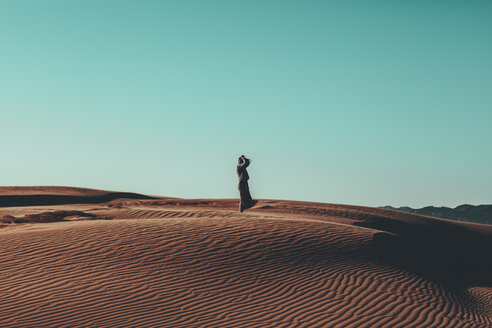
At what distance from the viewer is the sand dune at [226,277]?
9.48m

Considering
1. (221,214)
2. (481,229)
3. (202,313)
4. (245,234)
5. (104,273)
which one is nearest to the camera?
(202,313)

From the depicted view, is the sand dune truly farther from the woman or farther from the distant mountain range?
the distant mountain range

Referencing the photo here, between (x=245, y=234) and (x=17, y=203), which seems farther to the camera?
(x=17, y=203)

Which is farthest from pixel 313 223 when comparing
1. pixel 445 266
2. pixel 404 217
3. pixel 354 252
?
pixel 404 217

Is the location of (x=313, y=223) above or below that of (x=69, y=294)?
above

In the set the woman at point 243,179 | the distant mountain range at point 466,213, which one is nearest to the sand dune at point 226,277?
the woman at point 243,179

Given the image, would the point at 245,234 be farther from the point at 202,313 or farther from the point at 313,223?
the point at 202,313

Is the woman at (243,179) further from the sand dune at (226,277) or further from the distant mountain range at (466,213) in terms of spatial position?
the distant mountain range at (466,213)

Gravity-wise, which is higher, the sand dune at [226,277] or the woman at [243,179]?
the woman at [243,179]

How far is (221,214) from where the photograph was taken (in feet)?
64.6

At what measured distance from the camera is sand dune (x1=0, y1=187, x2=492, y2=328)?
31.1ft

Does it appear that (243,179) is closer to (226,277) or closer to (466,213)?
(226,277)

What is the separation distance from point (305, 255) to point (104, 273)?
5330 millimetres

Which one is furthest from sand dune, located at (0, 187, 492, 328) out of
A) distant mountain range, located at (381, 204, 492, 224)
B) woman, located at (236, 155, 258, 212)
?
distant mountain range, located at (381, 204, 492, 224)
